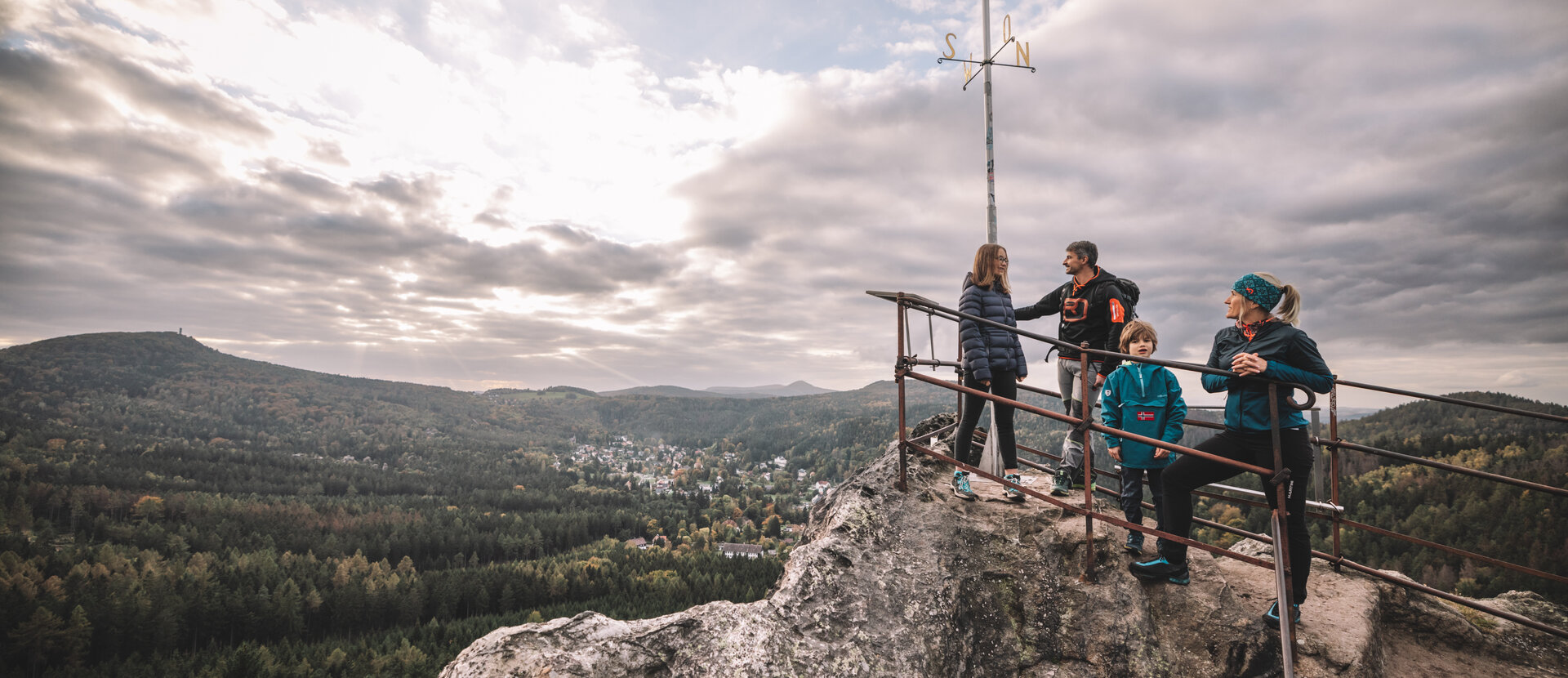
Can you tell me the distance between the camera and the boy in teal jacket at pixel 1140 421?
17.7 feet

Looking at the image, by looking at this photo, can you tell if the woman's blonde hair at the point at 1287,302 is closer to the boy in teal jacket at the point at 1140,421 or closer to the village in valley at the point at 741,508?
the boy in teal jacket at the point at 1140,421

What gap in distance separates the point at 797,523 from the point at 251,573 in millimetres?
89376

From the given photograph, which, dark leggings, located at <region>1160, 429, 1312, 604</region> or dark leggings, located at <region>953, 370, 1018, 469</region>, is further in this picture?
dark leggings, located at <region>953, 370, 1018, 469</region>

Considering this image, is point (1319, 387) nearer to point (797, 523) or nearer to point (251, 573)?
point (251, 573)

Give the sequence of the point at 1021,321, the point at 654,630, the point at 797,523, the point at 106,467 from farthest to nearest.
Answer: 1. the point at 106,467
2. the point at 797,523
3. the point at 1021,321
4. the point at 654,630

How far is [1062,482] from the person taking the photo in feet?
21.3

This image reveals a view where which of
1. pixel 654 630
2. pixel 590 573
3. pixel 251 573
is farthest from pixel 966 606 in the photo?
pixel 251 573

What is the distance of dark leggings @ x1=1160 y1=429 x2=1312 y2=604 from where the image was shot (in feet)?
15.1

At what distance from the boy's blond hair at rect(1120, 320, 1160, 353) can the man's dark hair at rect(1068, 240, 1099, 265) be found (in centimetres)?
109

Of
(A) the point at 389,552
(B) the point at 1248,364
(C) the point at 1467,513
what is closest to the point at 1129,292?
(B) the point at 1248,364

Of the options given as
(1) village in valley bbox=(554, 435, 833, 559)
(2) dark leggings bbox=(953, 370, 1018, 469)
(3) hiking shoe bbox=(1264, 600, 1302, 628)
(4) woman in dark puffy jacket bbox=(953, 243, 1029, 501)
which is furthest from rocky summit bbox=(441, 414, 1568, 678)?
(1) village in valley bbox=(554, 435, 833, 559)

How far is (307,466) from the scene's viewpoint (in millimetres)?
161875

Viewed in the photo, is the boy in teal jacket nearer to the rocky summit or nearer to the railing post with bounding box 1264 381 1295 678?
the rocky summit

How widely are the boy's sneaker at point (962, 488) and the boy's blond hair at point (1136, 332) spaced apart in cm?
213
